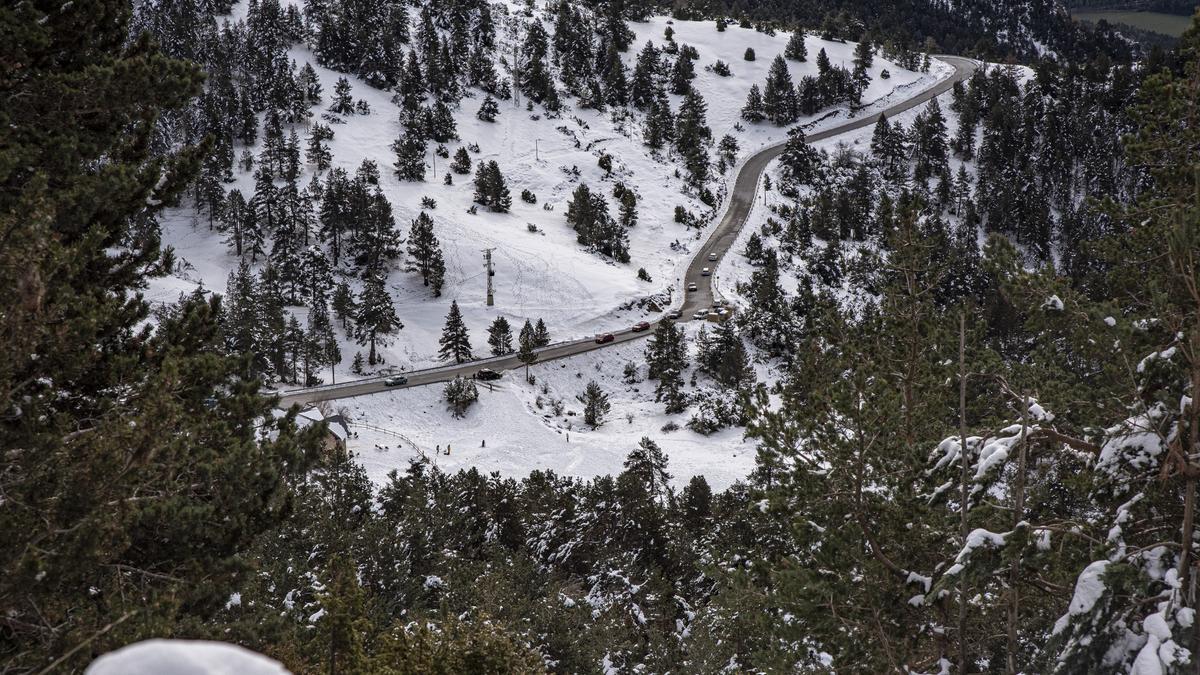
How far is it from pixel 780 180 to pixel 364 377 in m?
59.0

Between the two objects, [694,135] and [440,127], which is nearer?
[440,127]

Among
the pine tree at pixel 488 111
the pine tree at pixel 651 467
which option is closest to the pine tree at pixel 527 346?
the pine tree at pixel 651 467

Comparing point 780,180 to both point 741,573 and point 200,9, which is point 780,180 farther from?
point 741,573

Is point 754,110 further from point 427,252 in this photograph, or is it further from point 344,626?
point 344,626

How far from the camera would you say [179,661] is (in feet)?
6.81

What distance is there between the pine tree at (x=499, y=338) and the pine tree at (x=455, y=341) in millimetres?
2115

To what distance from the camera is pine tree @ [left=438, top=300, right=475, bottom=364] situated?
5881cm

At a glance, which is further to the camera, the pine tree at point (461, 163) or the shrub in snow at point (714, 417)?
the pine tree at point (461, 163)

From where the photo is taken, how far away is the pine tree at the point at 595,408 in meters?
52.9

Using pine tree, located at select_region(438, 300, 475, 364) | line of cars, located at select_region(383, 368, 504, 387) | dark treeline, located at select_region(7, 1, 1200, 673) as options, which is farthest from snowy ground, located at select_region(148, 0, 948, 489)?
dark treeline, located at select_region(7, 1, 1200, 673)

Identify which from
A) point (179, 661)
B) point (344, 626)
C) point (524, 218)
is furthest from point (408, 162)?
point (179, 661)

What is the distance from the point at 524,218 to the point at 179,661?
7764 cm

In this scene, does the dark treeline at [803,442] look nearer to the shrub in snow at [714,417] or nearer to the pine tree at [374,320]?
the shrub in snow at [714,417]

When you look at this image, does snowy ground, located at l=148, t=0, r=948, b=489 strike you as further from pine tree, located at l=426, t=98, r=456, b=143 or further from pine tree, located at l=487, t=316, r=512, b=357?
pine tree, located at l=426, t=98, r=456, b=143
